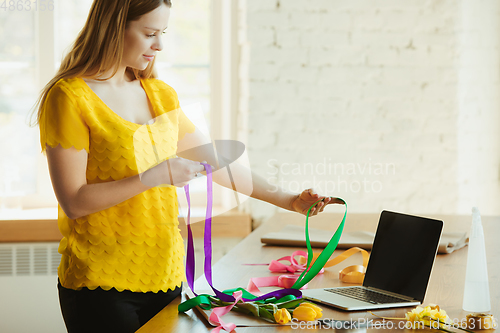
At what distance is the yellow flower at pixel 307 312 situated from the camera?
30.8 inches

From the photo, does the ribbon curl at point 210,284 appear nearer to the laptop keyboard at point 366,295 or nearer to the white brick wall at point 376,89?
the laptop keyboard at point 366,295

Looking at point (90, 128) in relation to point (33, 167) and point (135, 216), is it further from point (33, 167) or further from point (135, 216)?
point (33, 167)

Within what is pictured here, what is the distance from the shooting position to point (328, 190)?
214cm

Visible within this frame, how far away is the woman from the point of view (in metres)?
0.87

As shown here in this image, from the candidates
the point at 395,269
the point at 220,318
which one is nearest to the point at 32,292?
the point at 220,318

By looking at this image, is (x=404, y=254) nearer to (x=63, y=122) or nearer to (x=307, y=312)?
(x=307, y=312)

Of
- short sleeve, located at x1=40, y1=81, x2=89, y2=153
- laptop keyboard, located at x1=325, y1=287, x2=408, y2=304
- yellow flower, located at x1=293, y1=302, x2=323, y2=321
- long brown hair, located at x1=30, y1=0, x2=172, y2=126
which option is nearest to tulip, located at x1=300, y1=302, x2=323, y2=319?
yellow flower, located at x1=293, y1=302, x2=323, y2=321

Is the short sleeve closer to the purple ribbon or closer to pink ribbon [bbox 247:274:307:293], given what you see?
the purple ribbon

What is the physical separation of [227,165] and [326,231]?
634mm

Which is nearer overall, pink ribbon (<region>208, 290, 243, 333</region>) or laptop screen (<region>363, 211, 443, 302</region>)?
pink ribbon (<region>208, 290, 243, 333</region>)

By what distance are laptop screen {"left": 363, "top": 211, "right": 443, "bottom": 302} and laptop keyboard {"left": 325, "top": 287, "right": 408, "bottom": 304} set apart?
22 millimetres

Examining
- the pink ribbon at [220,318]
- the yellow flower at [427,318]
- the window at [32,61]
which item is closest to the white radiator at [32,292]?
the window at [32,61]

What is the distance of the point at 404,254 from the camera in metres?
0.92

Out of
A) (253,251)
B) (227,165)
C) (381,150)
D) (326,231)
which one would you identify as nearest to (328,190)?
(381,150)
